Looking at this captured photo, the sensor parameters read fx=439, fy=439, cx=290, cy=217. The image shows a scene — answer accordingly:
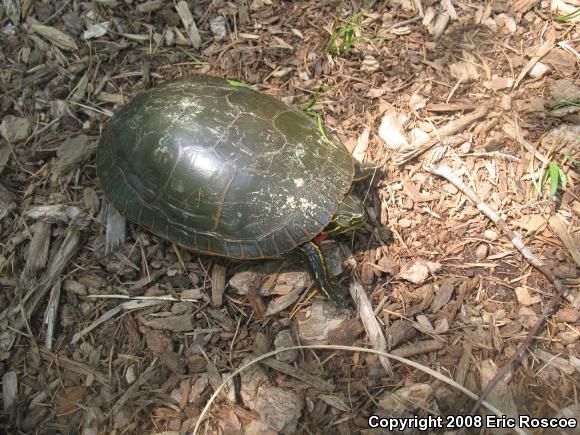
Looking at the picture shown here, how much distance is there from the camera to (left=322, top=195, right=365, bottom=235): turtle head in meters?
3.30

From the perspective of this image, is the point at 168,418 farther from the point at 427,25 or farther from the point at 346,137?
the point at 427,25

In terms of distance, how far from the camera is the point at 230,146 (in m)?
3.23

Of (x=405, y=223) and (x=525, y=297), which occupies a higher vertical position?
(x=405, y=223)

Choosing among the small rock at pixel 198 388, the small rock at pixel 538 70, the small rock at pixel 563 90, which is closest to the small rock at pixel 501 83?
the small rock at pixel 538 70

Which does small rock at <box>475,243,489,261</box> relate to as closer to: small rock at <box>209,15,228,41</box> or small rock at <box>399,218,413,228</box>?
small rock at <box>399,218,413,228</box>

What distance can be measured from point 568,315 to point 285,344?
2055 millimetres

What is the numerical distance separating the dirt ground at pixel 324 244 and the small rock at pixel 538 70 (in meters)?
0.02

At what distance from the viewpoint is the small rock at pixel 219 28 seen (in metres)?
4.34

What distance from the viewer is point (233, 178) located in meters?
3.22

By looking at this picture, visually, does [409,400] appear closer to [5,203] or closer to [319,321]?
[319,321]

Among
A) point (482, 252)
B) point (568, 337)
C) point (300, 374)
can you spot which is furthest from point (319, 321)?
point (568, 337)

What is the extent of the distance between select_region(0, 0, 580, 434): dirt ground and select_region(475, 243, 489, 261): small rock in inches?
1.9

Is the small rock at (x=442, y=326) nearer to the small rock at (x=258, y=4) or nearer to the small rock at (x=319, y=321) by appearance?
the small rock at (x=319, y=321)

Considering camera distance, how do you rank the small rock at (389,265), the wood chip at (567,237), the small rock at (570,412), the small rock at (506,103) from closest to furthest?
the small rock at (570,412) < the wood chip at (567,237) < the small rock at (389,265) < the small rock at (506,103)
